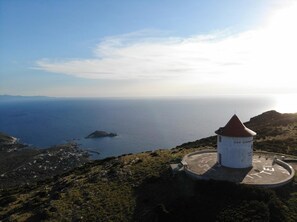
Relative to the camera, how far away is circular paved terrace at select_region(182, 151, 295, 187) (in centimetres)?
3031

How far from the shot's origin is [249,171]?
33.5 metres

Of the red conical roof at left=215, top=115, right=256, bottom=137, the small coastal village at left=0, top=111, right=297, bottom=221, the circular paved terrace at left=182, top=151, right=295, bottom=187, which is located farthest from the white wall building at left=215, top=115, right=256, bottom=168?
the circular paved terrace at left=182, top=151, right=295, bottom=187

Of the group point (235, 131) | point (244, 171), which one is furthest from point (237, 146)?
point (244, 171)

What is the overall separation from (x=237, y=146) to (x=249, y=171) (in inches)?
119

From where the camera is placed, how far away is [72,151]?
125 meters

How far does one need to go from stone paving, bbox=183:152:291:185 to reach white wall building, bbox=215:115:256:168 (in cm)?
88

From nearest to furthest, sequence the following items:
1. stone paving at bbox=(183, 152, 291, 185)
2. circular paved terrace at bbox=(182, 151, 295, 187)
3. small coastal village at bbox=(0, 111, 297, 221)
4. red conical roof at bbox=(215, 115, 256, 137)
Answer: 1. small coastal village at bbox=(0, 111, 297, 221)
2. circular paved terrace at bbox=(182, 151, 295, 187)
3. stone paving at bbox=(183, 152, 291, 185)
4. red conical roof at bbox=(215, 115, 256, 137)

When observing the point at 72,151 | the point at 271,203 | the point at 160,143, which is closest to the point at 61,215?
the point at 271,203

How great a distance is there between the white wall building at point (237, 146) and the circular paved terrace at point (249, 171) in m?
0.86

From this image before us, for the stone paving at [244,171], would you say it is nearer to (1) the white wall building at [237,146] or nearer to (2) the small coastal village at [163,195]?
(2) the small coastal village at [163,195]

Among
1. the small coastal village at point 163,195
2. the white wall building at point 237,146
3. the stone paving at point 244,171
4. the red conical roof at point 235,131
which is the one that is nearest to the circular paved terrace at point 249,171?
the stone paving at point 244,171

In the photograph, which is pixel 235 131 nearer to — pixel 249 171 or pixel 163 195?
pixel 249 171

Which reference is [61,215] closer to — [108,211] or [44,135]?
[108,211]

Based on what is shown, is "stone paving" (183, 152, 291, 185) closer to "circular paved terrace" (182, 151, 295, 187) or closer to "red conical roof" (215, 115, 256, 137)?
"circular paved terrace" (182, 151, 295, 187)
